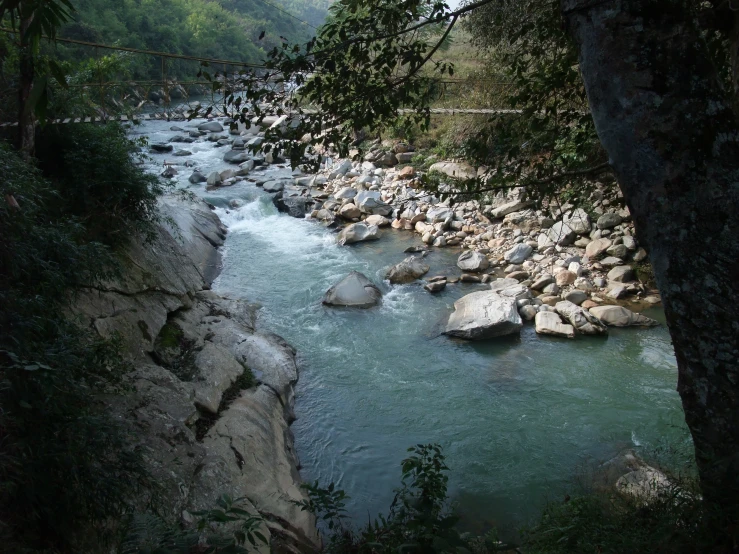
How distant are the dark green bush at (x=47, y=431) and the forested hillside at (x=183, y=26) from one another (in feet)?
70.4

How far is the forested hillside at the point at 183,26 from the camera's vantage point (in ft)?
93.2

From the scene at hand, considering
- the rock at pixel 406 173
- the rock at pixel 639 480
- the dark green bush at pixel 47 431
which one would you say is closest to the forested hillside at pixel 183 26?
the rock at pixel 406 173

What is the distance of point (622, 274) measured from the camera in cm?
878

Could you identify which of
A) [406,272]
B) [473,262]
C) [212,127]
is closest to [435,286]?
[406,272]

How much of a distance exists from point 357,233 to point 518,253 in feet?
11.2

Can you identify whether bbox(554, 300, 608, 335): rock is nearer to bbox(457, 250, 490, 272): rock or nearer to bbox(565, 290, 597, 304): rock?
bbox(565, 290, 597, 304): rock

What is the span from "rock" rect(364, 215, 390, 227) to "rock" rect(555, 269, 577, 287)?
4.50 m

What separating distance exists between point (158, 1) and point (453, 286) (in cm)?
3603

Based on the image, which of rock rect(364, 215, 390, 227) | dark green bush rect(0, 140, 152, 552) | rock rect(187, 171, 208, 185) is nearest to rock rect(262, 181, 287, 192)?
Result: rock rect(187, 171, 208, 185)

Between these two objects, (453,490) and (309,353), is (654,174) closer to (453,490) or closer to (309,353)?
(453,490)

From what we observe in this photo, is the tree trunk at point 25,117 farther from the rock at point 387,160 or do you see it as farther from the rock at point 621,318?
the rock at point 387,160

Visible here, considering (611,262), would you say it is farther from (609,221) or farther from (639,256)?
(609,221)

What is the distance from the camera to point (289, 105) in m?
3.66

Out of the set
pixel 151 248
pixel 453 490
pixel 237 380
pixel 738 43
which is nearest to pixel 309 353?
pixel 237 380
